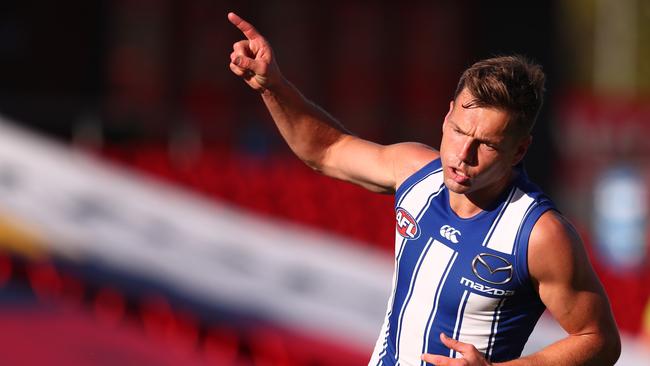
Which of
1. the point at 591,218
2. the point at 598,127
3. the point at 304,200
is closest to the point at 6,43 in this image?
the point at 304,200

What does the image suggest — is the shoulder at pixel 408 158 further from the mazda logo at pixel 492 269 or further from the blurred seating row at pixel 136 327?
the blurred seating row at pixel 136 327

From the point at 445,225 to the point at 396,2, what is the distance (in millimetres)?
14704

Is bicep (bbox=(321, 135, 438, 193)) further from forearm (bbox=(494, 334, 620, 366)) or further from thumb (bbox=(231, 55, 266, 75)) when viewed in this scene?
forearm (bbox=(494, 334, 620, 366))

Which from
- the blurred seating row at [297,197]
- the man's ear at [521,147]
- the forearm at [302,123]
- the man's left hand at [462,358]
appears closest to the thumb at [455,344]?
the man's left hand at [462,358]

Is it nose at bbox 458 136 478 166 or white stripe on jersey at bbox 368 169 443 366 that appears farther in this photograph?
white stripe on jersey at bbox 368 169 443 366

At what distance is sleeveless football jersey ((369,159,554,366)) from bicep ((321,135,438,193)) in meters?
0.11

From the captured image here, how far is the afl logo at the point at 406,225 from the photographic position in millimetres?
3656

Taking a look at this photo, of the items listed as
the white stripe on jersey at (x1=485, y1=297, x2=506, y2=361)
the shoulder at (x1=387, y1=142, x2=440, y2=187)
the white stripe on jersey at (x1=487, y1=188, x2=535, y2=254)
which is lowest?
the white stripe on jersey at (x1=485, y1=297, x2=506, y2=361)

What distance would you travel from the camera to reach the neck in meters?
3.53

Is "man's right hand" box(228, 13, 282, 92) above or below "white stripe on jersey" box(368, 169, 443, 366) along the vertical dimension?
above

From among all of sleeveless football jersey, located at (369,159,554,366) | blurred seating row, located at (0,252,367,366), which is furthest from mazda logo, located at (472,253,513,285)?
blurred seating row, located at (0,252,367,366)

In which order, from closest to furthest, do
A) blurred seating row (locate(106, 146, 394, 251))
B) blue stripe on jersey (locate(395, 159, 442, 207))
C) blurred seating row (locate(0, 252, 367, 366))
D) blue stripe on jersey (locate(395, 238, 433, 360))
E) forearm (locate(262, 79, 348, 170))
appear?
blue stripe on jersey (locate(395, 238, 433, 360)) < blue stripe on jersey (locate(395, 159, 442, 207)) < forearm (locate(262, 79, 348, 170)) < blurred seating row (locate(0, 252, 367, 366)) < blurred seating row (locate(106, 146, 394, 251))

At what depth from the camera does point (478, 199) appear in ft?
11.7

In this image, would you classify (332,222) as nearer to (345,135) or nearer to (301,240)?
(301,240)
